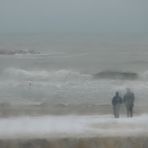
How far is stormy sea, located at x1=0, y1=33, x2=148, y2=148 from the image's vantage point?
8.96 m

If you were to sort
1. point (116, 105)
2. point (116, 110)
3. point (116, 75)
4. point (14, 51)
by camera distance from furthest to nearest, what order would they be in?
point (14, 51) < point (116, 75) < point (116, 105) < point (116, 110)

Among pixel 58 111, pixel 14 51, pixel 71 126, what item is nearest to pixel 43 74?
pixel 14 51

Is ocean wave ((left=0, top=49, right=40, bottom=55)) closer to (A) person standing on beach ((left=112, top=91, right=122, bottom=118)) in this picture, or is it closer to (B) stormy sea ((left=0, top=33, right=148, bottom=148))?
(B) stormy sea ((left=0, top=33, right=148, bottom=148))

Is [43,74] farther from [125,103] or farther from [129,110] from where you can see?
[129,110]

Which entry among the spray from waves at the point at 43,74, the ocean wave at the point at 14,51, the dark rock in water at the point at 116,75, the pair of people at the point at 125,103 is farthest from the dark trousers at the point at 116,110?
the ocean wave at the point at 14,51

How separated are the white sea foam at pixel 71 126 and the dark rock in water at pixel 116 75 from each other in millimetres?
7917

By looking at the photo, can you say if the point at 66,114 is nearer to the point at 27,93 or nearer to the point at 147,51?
the point at 27,93

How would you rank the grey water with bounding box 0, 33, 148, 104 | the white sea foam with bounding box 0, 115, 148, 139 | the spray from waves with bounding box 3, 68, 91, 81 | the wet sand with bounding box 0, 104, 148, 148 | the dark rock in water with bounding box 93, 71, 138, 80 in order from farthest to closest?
the dark rock in water with bounding box 93, 71, 138, 80, the spray from waves with bounding box 3, 68, 91, 81, the grey water with bounding box 0, 33, 148, 104, the white sea foam with bounding box 0, 115, 148, 139, the wet sand with bounding box 0, 104, 148, 148

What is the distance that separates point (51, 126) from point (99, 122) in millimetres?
1102

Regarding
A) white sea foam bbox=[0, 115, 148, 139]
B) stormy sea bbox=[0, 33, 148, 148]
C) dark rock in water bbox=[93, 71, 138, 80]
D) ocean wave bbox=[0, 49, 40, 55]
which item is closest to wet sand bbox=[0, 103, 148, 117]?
stormy sea bbox=[0, 33, 148, 148]

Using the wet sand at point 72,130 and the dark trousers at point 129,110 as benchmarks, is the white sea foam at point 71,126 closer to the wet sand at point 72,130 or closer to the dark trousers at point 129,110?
the wet sand at point 72,130

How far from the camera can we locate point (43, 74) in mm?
19844

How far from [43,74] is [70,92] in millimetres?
4233

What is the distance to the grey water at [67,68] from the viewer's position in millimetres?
15557
